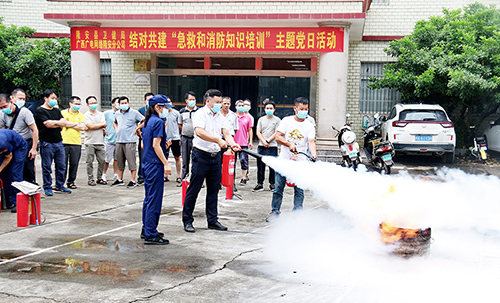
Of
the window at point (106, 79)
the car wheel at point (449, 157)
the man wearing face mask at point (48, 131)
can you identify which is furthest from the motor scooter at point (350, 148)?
the window at point (106, 79)

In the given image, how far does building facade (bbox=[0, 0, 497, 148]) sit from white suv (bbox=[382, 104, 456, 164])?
184cm

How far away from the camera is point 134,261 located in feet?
17.5

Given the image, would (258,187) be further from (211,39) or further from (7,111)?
(211,39)

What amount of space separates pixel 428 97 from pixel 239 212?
1081 centimetres

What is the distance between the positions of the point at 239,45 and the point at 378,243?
33.7ft

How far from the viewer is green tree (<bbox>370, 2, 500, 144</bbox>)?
1407 centimetres

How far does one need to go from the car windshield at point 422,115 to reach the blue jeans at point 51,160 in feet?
29.5

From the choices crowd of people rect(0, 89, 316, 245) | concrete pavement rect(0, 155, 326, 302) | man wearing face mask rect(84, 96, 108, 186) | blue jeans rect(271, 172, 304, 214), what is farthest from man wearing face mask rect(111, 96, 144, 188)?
blue jeans rect(271, 172, 304, 214)

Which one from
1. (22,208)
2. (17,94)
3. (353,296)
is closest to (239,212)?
(22,208)

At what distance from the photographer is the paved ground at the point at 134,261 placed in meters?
4.44

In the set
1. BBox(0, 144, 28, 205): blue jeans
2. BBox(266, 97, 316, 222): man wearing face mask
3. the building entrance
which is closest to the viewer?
BBox(266, 97, 316, 222): man wearing face mask

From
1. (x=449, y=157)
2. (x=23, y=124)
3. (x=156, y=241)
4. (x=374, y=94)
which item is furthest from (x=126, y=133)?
(x=374, y=94)

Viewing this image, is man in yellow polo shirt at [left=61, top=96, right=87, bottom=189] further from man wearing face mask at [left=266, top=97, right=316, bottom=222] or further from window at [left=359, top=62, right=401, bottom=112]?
window at [left=359, top=62, right=401, bottom=112]

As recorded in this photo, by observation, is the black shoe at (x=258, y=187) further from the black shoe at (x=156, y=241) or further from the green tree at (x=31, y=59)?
the green tree at (x=31, y=59)
